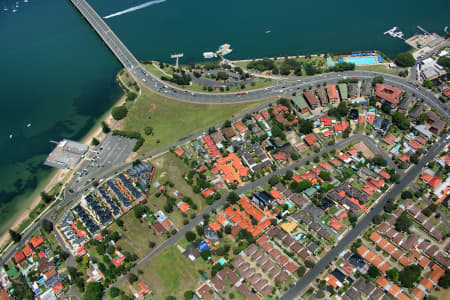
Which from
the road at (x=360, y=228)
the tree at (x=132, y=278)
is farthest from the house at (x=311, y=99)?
the tree at (x=132, y=278)

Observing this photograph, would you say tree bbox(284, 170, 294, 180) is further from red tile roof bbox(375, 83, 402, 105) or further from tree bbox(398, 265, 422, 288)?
red tile roof bbox(375, 83, 402, 105)

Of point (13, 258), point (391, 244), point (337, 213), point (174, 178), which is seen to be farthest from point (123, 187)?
point (391, 244)

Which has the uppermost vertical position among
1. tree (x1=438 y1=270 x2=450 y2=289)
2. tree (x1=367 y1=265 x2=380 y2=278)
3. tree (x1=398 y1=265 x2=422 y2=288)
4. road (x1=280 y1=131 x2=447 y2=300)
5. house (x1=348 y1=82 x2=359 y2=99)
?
house (x1=348 y1=82 x2=359 y2=99)

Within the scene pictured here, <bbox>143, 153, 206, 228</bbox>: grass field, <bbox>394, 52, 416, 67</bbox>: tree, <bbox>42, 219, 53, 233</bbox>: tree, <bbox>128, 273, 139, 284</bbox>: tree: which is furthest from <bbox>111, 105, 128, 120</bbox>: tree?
<bbox>394, 52, 416, 67</bbox>: tree

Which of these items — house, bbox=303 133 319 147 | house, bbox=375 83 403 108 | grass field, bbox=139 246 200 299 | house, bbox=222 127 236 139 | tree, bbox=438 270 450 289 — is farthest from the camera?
house, bbox=375 83 403 108

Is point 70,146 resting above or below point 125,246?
above

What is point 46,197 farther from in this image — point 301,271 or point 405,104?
point 405,104

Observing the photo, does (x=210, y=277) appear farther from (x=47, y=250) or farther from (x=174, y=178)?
(x=47, y=250)

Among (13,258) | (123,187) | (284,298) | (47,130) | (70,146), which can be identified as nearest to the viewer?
(284,298)
